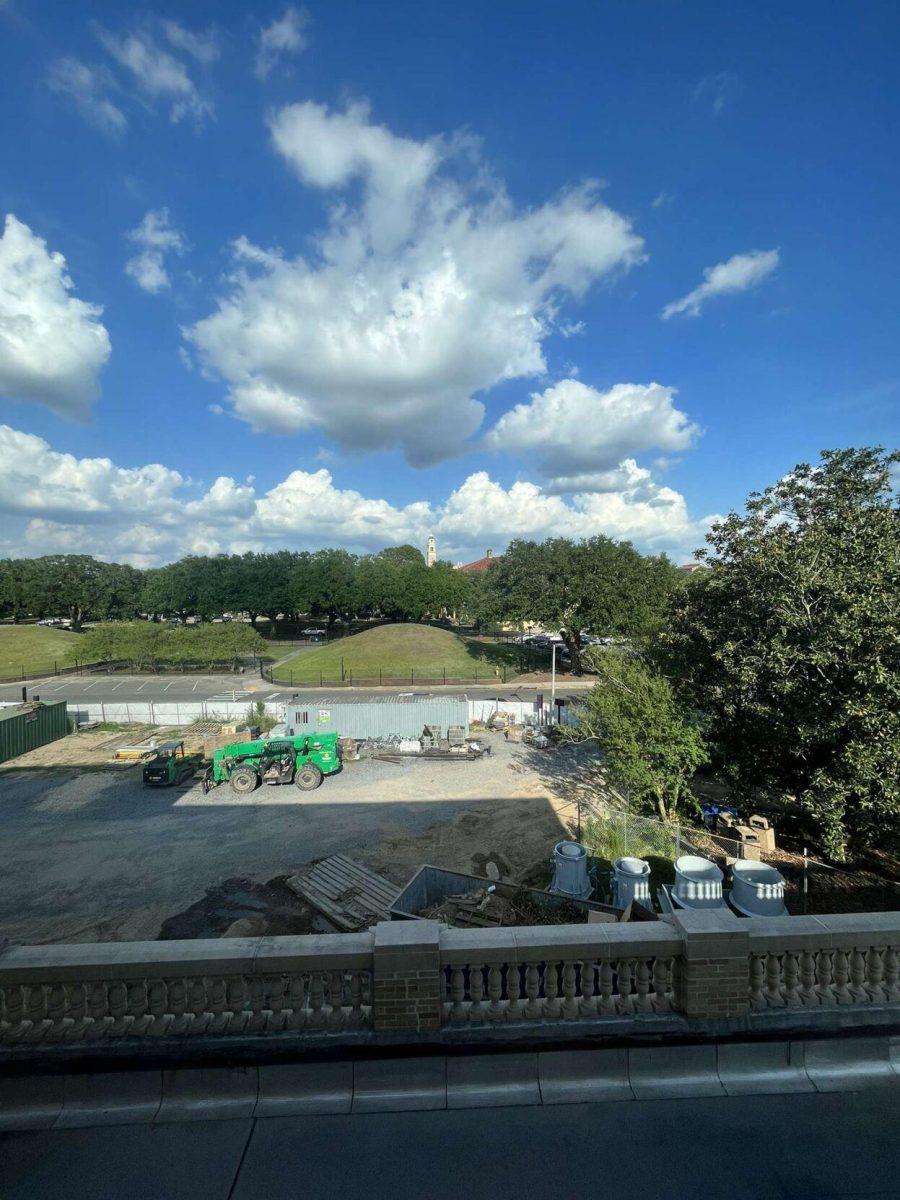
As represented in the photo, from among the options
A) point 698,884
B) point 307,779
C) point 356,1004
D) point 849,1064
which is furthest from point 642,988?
point 307,779

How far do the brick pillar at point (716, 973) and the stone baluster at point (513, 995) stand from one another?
1.49 metres

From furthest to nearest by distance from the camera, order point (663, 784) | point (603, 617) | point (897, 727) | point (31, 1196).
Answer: point (603, 617), point (663, 784), point (897, 727), point (31, 1196)

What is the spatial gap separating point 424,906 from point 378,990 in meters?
7.63

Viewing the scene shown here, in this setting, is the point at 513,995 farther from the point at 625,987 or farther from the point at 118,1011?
the point at 118,1011

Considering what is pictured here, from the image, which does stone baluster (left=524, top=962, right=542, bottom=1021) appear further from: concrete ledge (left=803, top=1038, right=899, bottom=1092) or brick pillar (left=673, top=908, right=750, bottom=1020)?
concrete ledge (left=803, top=1038, right=899, bottom=1092)

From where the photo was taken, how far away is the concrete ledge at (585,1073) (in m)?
4.59

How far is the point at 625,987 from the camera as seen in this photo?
497cm

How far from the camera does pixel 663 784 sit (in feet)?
51.1

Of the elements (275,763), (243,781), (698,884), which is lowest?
(243,781)

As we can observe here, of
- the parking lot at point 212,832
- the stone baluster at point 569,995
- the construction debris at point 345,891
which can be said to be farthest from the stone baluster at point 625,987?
the parking lot at point 212,832

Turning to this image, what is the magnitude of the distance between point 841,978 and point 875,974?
1.15ft

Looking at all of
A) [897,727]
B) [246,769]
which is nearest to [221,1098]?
[897,727]

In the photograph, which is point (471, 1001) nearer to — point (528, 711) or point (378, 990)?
point (378, 990)

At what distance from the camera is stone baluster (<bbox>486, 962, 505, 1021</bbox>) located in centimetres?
487
